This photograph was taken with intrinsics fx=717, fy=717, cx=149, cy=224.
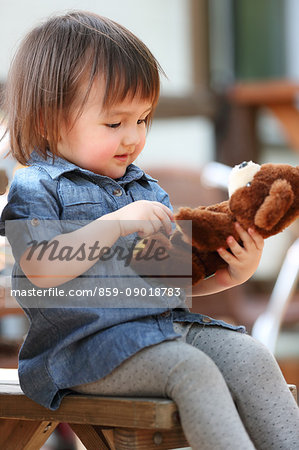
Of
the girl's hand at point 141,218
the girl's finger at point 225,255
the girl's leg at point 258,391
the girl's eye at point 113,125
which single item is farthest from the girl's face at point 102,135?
the girl's leg at point 258,391

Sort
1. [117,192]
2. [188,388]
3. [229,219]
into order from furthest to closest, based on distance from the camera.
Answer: [117,192]
[229,219]
[188,388]

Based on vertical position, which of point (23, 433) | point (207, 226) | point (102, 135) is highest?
point (102, 135)

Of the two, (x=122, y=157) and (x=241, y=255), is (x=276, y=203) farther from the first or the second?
(x=122, y=157)

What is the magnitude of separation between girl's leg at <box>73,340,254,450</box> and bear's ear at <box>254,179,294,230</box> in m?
0.21

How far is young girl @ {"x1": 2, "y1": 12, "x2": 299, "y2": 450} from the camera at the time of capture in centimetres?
100

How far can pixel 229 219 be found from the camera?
1.06 m

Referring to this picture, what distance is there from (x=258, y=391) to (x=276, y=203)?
11.3 inches

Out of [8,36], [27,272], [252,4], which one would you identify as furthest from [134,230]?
[252,4]

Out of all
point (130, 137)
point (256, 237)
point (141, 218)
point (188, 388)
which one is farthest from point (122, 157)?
point (188, 388)

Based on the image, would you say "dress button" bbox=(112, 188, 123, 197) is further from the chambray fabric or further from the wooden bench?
the wooden bench

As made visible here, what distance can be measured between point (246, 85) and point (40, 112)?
271 centimetres

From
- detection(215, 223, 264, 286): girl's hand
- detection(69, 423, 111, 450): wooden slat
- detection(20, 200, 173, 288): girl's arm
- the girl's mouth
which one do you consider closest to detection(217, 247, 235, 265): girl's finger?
detection(215, 223, 264, 286): girl's hand

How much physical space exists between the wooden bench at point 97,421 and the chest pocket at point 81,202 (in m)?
0.27

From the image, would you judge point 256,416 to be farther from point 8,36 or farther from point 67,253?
point 8,36
